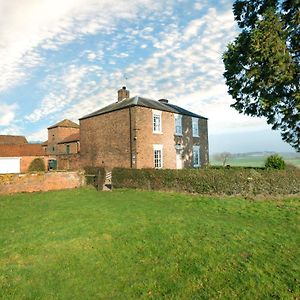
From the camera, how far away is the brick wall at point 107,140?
2759 centimetres

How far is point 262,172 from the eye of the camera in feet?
54.7

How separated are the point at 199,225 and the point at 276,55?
11.7 m

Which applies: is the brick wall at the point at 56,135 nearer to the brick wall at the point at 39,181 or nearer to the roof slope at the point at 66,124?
the roof slope at the point at 66,124

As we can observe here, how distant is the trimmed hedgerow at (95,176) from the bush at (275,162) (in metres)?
14.9

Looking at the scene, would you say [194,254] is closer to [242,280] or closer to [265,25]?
[242,280]

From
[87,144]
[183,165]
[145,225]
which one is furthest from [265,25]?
[87,144]

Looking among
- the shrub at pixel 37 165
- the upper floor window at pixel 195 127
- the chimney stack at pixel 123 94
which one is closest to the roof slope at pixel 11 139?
the shrub at pixel 37 165

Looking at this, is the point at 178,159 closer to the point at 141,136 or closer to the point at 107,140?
the point at 141,136

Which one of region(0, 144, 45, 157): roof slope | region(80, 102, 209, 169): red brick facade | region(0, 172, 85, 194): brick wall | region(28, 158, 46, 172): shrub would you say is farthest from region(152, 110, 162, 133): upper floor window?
region(0, 144, 45, 157): roof slope

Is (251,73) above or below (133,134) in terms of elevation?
above

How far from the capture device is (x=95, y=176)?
78.0 ft

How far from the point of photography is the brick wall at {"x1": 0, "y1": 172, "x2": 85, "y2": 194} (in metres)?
20.2

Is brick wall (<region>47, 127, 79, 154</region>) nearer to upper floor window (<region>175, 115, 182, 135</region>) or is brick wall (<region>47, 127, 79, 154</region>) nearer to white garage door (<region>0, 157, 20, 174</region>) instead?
white garage door (<region>0, 157, 20, 174</region>)

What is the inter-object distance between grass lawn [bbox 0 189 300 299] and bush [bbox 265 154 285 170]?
33.4ft
